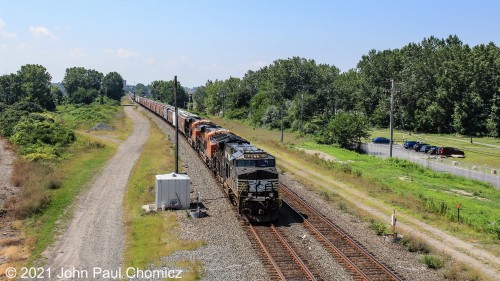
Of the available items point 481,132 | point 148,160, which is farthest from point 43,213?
point 481,132

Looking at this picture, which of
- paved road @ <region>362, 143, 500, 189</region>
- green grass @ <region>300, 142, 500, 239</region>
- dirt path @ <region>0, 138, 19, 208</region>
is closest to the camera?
green grass @ <region>300, 142, 500, 239</region>

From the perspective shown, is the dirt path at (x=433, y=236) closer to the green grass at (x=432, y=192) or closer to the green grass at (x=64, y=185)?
the green grass at (x=432, y=192)

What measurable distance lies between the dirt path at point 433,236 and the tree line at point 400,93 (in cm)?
3511

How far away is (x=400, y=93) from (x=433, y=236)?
3284 inches

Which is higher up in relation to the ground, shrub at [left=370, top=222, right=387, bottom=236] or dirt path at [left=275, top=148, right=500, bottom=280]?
shrub at [left=370, top=222, right=387, bottom=236]

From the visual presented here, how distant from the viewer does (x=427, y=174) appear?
4844cm

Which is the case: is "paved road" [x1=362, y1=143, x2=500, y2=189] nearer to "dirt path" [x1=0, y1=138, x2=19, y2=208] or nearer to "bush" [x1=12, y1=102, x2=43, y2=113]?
"dirt path" [x1=0, y1=138, x2=19, y2=208]

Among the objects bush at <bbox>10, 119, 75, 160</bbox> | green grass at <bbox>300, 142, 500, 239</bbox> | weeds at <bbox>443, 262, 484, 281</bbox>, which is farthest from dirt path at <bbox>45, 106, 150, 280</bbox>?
green grass at <bbox>300, 142, 500, 239</bbox>

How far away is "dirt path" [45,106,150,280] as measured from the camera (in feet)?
64.5

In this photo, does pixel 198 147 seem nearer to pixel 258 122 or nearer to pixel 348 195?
pixel 348 195

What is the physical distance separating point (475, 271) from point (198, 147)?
34575 mm

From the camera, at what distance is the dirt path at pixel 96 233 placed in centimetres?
1966

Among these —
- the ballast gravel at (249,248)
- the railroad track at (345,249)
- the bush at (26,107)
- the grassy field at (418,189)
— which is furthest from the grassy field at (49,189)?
the bush at (26,107)

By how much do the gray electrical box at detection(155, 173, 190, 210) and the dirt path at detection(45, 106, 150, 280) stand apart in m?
2.72
